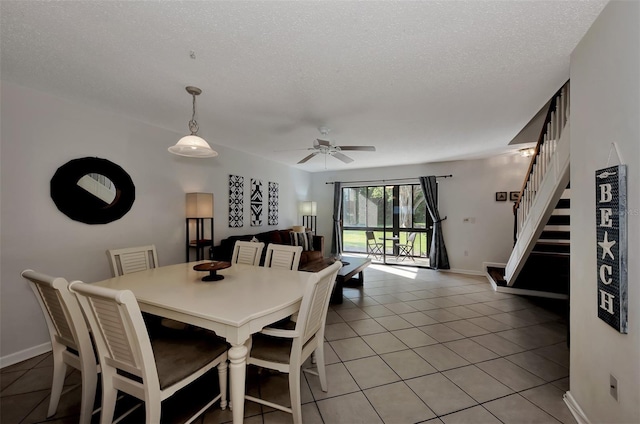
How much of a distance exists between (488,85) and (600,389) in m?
2.35

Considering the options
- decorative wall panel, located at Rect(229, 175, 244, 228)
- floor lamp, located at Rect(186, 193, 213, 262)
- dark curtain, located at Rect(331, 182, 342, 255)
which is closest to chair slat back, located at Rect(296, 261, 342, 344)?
floor lamp, located at Rect(186, 193, 213, 262)

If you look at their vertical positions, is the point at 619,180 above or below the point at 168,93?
below

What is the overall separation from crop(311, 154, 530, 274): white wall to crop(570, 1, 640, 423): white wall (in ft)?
13.0

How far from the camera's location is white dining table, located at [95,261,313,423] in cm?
137

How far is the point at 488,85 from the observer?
228 cm

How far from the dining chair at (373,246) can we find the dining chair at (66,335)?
592cm

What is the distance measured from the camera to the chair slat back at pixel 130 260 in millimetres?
2311

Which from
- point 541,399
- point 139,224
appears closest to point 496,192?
point 541,399

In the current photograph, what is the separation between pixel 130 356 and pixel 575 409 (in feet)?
9.04

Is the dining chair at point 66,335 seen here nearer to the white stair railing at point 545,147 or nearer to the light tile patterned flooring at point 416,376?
the light tile patterned flooring at point 416,376

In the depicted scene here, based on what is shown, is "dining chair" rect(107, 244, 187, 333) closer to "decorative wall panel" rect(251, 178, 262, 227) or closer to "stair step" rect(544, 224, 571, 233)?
"decorative wall panel" rect(251, 178, 262, 227)

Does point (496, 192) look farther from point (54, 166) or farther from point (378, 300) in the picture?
point (54, 166)

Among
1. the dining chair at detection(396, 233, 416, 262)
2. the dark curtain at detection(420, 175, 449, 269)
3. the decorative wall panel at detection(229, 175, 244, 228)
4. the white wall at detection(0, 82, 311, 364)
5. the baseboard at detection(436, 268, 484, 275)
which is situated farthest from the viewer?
the dining chair at detection(396, 233, 416, 262)

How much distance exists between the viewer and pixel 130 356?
1.26 m
